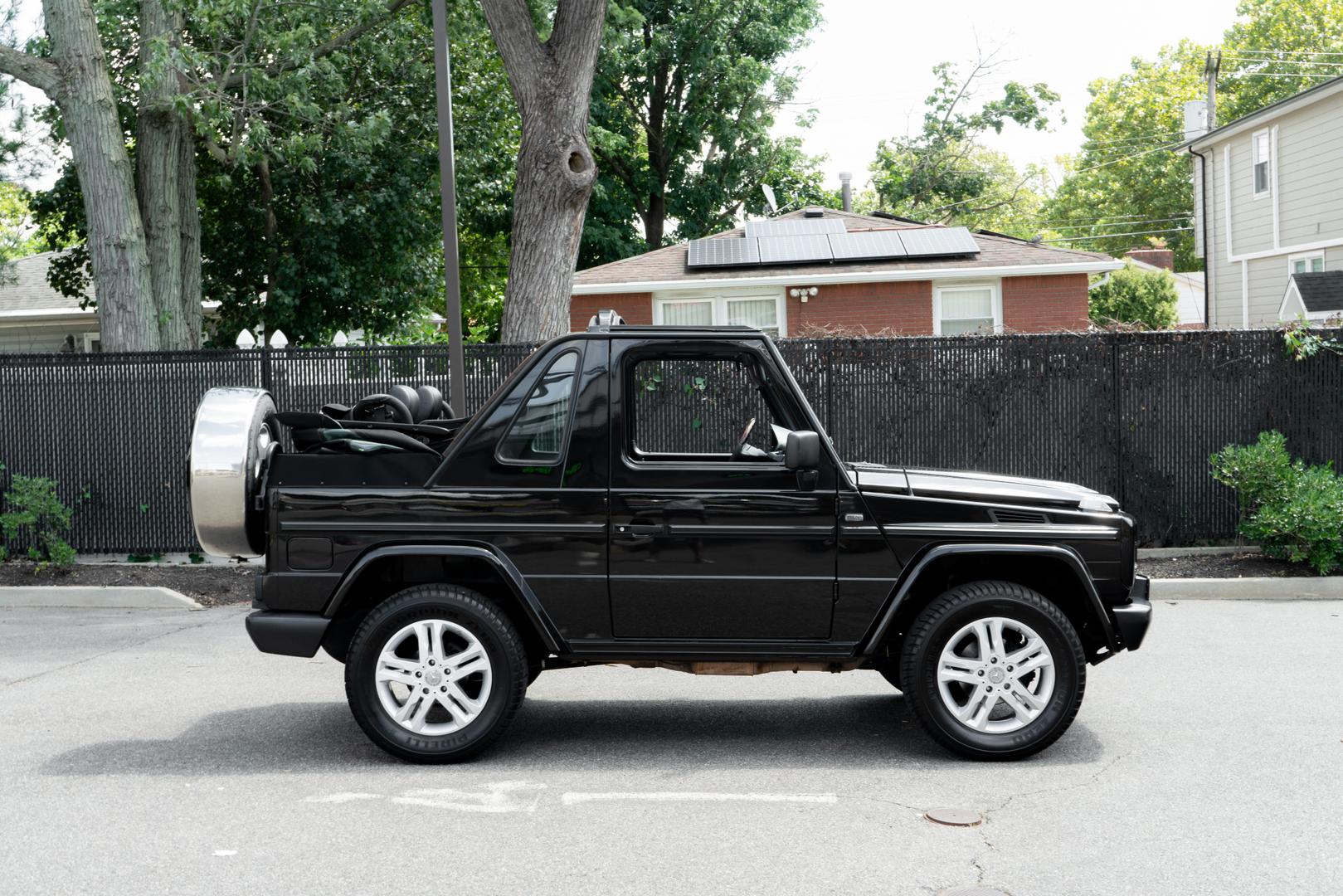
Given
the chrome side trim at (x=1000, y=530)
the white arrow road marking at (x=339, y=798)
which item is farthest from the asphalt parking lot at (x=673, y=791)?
the chrome side trim at (x=1000, y=530)

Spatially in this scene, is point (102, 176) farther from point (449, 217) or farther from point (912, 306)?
point (912, 306)

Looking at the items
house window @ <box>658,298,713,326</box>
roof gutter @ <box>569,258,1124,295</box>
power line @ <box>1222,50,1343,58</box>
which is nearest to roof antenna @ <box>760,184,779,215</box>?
house window @ <box>658,298,713,326</box>

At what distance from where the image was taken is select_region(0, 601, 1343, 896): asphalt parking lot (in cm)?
435

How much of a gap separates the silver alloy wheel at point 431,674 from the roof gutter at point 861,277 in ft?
56.9

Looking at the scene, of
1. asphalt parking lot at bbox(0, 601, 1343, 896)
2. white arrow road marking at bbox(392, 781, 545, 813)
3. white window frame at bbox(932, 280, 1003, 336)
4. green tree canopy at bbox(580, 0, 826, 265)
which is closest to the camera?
asphalt parking lot at bbox(0, 601, 1343, 896)

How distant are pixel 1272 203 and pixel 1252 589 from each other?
19.4 m

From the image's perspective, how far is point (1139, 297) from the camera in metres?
41.2

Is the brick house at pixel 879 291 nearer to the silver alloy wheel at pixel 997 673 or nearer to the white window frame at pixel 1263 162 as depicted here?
the white window frame at pixel 1263 162

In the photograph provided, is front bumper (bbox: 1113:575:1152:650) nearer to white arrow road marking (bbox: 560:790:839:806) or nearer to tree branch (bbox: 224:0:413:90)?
white arrow road marking (bbox: 560:790:839:806)

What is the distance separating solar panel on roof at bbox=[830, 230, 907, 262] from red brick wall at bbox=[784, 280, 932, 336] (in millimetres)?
632

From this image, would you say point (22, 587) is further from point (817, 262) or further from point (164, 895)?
point (817, 262)

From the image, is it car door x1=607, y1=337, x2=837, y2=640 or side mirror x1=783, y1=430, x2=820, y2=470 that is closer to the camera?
side mirror x1=783, y1=430, x2=820, y2=470

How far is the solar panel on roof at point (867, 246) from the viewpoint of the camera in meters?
23.7

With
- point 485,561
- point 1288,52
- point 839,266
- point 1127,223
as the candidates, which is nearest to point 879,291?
point 839,266
